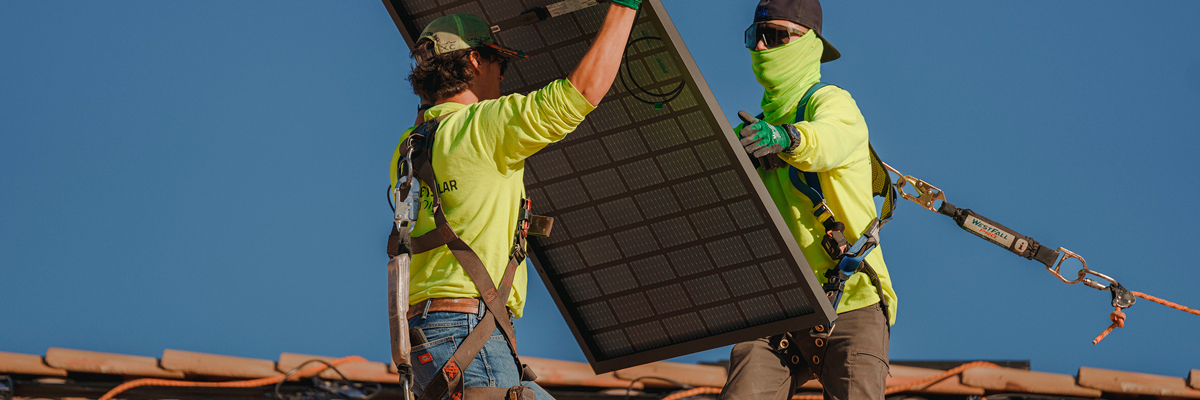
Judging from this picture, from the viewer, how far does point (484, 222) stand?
161 inches

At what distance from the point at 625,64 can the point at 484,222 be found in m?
1.12

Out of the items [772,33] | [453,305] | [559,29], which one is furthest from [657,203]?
[453,305]

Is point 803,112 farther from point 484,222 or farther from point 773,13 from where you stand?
point 484,222

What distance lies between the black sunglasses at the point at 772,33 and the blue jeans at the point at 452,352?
2189 mm

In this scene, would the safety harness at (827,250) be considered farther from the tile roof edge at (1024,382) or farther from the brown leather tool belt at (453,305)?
the tile roof edge at (1024,382)

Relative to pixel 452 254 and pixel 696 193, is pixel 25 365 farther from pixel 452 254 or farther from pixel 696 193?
pixel 696 193

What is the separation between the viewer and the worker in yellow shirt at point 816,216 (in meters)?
5.11

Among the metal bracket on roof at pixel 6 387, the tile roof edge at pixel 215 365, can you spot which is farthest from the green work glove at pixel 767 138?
the metal bracket on roof at pixel 6 387

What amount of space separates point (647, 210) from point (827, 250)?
0.84 m

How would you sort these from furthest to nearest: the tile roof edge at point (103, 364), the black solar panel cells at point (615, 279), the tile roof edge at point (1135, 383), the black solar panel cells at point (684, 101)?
1. the tile roof edge at point (1135, 383)
2. the tile roof edge at point (103, 364)
3. the black solar panel cells at point (615, 279)
4. the black solar panel cells at point (684, 101)

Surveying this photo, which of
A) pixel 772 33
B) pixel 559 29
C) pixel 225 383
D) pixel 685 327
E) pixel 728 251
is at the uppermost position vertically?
pixel 559 29

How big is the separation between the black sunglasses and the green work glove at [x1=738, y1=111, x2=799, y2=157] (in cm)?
91

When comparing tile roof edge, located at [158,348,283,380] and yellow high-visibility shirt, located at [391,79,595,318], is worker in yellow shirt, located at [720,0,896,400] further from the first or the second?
tile roof edge, located at [158,348,283,380]

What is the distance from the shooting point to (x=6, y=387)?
777 cm
